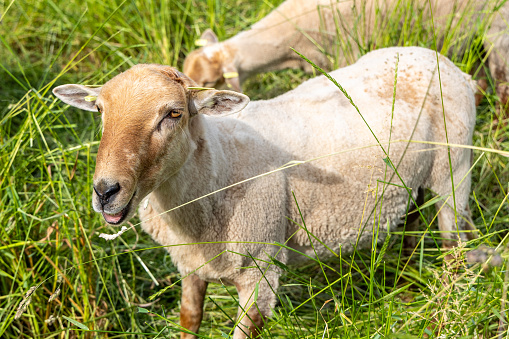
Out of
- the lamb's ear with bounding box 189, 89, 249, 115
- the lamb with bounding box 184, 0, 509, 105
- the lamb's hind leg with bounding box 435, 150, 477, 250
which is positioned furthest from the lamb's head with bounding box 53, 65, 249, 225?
the lamb with bounding box 184, 0, 509, 105

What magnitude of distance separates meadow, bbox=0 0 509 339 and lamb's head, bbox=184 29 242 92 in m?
0.31

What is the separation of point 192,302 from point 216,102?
1358 mm

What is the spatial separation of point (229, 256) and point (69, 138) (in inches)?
123

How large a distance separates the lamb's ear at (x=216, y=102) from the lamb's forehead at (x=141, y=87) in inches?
4.4

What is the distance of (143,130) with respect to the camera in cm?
230

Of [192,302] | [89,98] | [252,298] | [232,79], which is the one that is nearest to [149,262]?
[192,302]

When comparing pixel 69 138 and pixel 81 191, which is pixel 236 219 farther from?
pixel 69 138

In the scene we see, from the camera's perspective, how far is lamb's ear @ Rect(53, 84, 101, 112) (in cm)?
272

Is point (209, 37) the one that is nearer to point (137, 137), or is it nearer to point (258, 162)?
point (258, 162)

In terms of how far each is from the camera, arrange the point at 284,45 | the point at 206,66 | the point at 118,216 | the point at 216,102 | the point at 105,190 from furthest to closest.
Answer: the point at 284,45, the point at 206,66, the point at 216,102, the point at 118,216, the point at 105,190

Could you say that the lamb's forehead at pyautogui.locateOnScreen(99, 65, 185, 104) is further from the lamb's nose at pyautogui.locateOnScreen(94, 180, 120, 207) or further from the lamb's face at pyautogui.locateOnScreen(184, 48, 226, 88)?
the lamb's face at pyautogui.locateOnScreen(184, 48, 226, 88)

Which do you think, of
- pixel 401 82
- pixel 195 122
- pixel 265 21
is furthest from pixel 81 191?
pixel 265 21

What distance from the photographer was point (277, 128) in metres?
3.04

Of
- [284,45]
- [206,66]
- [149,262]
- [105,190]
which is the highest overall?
[105,190]
